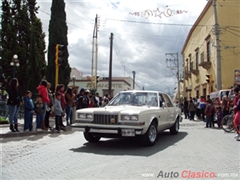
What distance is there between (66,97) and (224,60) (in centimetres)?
1790

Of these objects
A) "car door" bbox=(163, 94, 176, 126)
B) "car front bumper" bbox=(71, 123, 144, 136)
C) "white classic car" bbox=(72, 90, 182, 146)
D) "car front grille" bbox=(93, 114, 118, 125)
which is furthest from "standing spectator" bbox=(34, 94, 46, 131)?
"car door" bbox=(163, 94, 176, 126)

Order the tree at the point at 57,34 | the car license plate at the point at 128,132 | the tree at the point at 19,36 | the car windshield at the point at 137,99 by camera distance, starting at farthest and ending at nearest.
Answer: the tree at the point at 19,36
the tree at the point at 57,34
the car windshield at the point at 137,99
the car license plate at the point at 128,132

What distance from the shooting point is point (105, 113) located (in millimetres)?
7250

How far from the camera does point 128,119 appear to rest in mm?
7059

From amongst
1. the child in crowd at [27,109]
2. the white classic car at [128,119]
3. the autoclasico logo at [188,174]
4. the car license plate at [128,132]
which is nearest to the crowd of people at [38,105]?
the child in crowd at [27,109]

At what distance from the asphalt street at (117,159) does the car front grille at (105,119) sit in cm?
73

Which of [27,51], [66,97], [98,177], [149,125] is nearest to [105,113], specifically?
[149,125]

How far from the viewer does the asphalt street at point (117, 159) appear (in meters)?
4.94

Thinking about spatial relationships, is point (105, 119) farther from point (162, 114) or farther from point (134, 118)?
point (162, 114)

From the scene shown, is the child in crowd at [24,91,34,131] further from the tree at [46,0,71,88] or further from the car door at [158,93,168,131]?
the tree at [46,0,71,88]

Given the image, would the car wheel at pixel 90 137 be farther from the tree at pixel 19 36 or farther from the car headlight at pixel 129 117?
the tree at pixel 19 36

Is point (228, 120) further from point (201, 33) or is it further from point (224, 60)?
point (201, 33)

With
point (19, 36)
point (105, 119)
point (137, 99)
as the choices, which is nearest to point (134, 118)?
point (105, 119)

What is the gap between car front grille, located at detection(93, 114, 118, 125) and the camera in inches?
281
